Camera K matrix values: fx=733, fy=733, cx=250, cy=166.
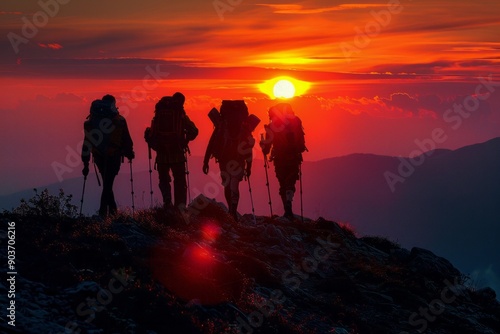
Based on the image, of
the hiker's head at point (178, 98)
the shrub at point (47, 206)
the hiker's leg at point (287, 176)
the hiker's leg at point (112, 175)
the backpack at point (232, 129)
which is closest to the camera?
the shrub at point (47, 206)

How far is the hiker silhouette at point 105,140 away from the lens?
60.0ft

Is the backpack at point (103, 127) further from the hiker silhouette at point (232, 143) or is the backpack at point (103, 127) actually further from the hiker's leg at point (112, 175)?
the hiker silhouette at point (232, 143)

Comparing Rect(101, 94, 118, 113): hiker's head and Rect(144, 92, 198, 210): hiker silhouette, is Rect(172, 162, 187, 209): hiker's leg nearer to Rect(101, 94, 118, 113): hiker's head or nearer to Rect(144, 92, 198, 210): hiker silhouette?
Rect(144, 92, 198, 210): hiker silhouette

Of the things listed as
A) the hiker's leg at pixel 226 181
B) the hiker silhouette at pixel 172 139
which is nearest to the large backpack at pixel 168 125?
the hiker silhouette at pixel 172 139

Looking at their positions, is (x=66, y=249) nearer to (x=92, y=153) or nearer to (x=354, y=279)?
(x=92, y=153)

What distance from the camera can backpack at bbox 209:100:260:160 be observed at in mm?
20141

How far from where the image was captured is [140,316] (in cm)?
1018

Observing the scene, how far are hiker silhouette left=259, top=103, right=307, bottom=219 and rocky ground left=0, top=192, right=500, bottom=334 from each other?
4.83 ft

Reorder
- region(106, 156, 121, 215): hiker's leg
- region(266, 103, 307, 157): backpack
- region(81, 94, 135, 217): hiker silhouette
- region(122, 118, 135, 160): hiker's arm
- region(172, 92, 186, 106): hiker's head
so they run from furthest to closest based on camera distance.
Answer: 1. region(266, 103, 307, 157): backpack
2. region(172, 92, 186, 106): hiker's head
3. region(122, 118, 135, 160): hiker's arm
4. region(106, 156, 121, 215): hiker's leg
5. region(81, 94, 135, 217): hiker silhouette

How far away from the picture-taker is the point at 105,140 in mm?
18328

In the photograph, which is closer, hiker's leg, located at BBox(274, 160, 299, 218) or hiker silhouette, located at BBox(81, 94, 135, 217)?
hiker silhouette, located at BBox(81, 94, 135, 217)

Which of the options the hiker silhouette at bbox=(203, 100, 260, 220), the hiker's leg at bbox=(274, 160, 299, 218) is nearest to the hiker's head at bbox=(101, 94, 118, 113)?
the hiker silhouette at bbox=(203, 100, 260, 220)

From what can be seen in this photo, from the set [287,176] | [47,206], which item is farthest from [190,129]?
[47,206]

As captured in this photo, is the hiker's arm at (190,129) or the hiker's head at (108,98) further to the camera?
the hiker's arm at (190,129)
